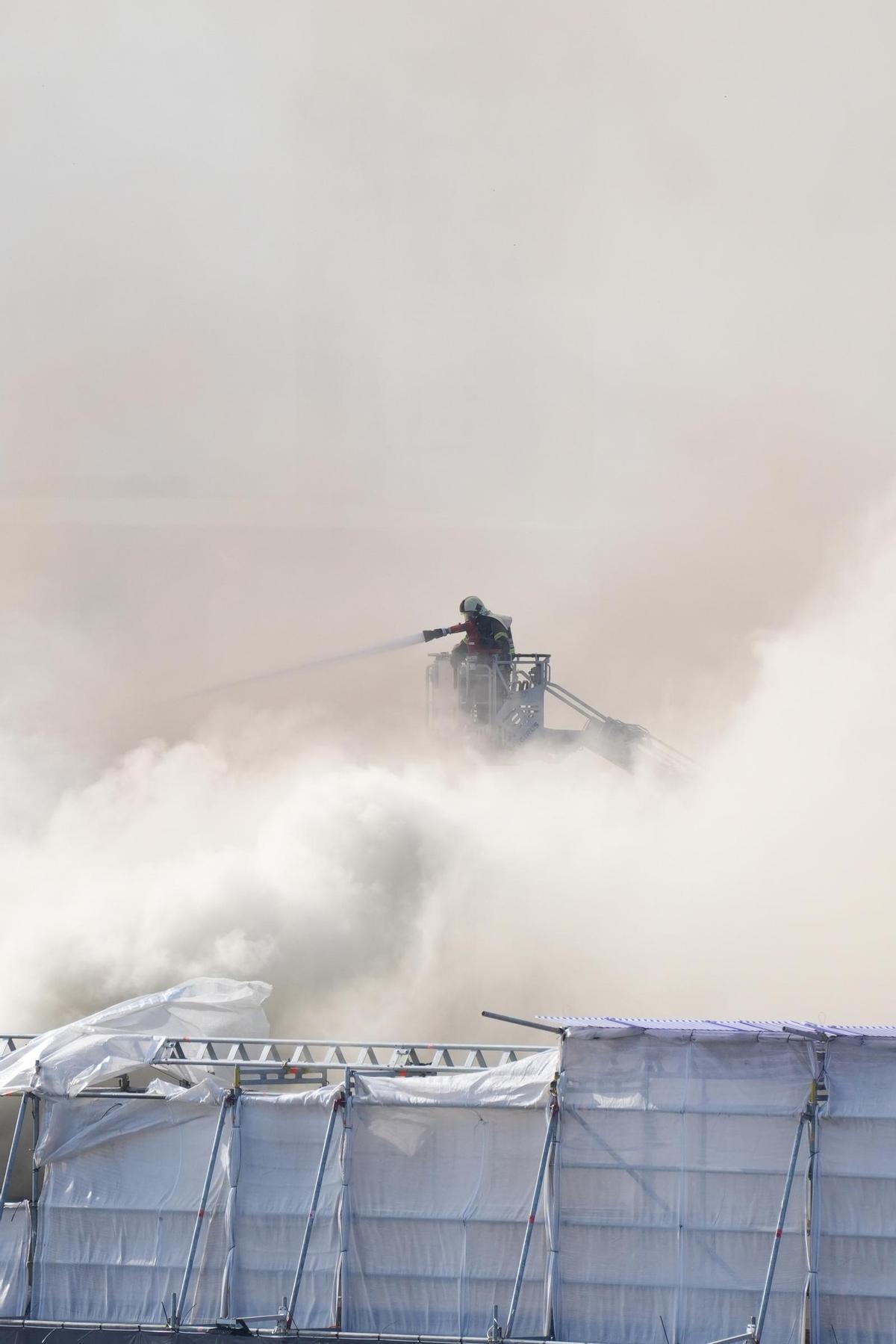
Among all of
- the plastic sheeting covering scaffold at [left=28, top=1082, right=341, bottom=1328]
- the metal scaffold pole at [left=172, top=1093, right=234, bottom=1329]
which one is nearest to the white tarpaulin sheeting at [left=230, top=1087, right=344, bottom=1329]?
the plastic sheeting covering scaffold at [left=28, top=1082, right=341, bottom=1328]

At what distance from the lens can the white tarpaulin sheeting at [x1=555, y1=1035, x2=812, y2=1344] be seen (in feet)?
74.8

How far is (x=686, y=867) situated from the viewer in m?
50.0

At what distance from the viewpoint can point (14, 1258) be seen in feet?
81.7

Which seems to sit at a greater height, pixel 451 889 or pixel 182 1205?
pixel 451 889

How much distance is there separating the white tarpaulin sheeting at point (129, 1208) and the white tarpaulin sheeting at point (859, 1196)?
8878 mm

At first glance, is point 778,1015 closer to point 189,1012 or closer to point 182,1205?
point 189,1012

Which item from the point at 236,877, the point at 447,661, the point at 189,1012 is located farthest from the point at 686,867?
the point at 189,1012

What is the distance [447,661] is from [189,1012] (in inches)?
988

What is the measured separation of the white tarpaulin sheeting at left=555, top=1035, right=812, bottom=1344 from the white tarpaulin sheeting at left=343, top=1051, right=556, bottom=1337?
61cm

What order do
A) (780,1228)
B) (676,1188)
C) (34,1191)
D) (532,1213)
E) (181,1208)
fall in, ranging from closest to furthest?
1. (780,1228)
2. (676,1188)
3. (532,1213)
4. (181,1208)
5. (34,1191)

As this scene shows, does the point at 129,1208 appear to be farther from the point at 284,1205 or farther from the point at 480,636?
the point at 480,636

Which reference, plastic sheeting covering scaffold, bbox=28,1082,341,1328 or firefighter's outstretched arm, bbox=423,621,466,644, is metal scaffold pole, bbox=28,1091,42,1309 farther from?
firefighter's outstretched arm, bbox=423,621,466,644

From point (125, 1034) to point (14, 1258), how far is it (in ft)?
12.2

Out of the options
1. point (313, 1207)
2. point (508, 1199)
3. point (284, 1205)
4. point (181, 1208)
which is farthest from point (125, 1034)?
point (508, 1199)
